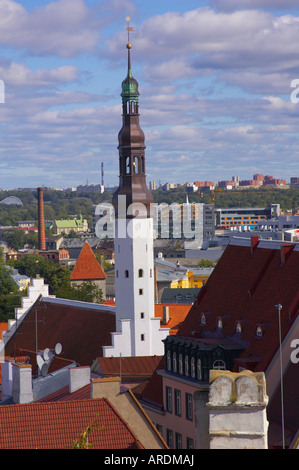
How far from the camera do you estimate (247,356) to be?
152ft

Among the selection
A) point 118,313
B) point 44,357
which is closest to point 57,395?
point 44,357

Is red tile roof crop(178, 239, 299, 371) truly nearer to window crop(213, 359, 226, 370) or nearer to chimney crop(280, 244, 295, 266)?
chimney crop(280, 244, 295, 266)

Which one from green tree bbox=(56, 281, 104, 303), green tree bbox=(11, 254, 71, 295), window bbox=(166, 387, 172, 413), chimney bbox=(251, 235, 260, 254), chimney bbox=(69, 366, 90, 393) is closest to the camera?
chimney bbox=(69, 366, 90, 393)

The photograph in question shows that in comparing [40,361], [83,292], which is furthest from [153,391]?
[83,292]

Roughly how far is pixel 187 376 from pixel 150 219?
17.8 meters

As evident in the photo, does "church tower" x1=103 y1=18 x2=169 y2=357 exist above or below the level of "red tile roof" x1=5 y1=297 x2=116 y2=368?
above

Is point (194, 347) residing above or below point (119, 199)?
below

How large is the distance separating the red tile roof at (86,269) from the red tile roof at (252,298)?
62.4 meters

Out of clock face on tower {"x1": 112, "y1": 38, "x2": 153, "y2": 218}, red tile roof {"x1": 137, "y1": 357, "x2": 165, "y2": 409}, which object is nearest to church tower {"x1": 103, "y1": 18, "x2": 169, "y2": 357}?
clock face on tower {"x1": 112, "y1": 38, "x2": 153, "y2": 218}

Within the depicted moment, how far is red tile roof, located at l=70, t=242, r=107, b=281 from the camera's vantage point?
116812mm

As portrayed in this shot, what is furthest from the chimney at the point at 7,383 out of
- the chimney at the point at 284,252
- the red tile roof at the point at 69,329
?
the red tile roof at the point at 69,329

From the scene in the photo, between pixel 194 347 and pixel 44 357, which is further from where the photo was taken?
pixel 44 357

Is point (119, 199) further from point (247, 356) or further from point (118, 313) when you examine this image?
point (247, 356)

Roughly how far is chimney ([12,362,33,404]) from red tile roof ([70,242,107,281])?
234ft
